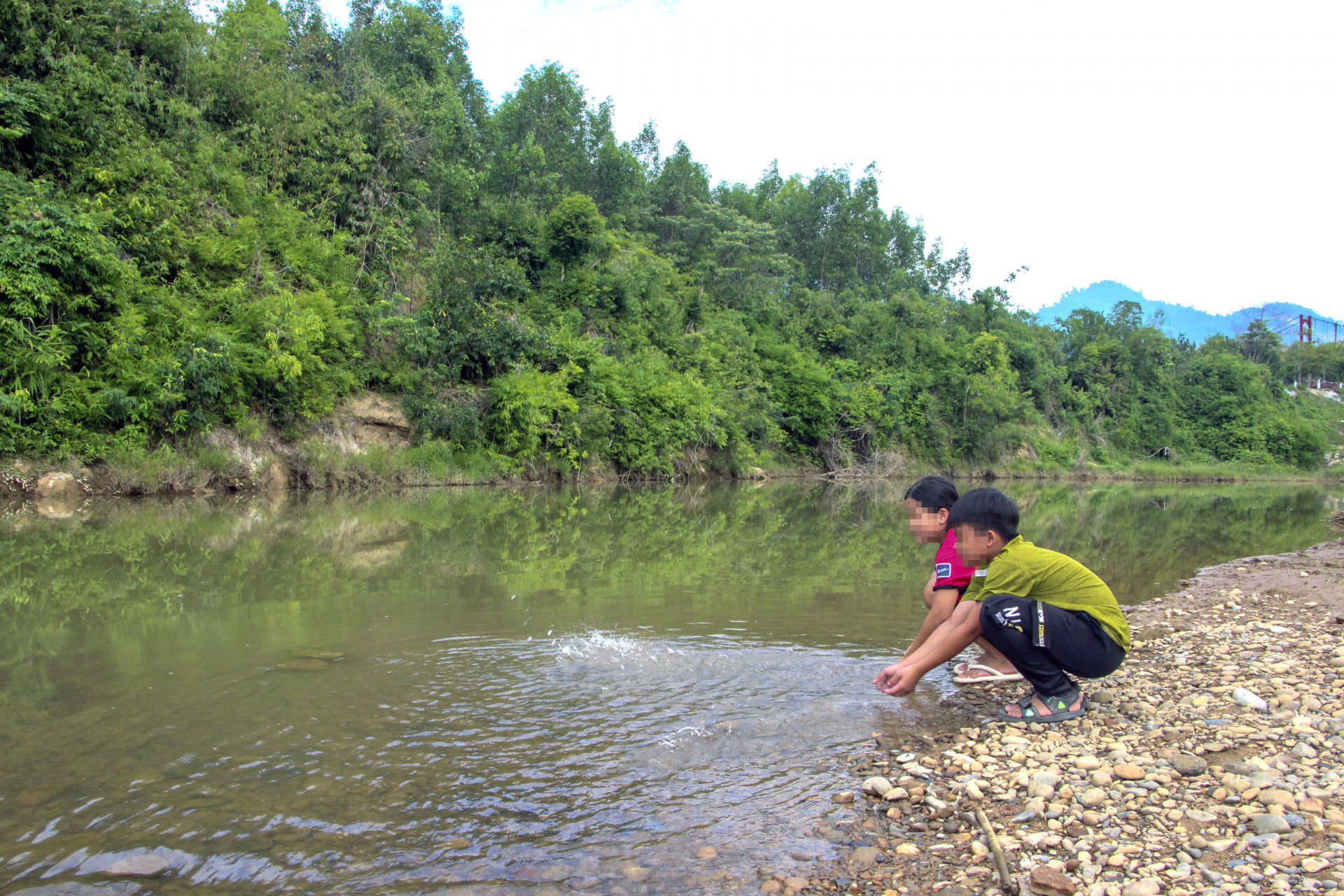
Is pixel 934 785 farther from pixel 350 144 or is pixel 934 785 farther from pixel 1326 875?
pixel 350 144

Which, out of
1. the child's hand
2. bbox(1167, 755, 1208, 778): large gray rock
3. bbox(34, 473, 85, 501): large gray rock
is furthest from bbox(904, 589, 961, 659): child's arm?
bbox(34, 473, 85, 501): large gray rock

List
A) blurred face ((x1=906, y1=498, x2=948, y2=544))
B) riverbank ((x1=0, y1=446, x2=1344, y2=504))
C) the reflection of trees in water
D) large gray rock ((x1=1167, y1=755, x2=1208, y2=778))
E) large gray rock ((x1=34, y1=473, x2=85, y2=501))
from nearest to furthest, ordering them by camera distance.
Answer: large gray rock ((x1=1167, y1=755, x2=1208, y2=778)) → blurred face ((x1=906, y1=498, x2=948, y2=544)) → the reflection of trees in water → large gray rock ((x1=34, y1=473, x2=85, y2=501)) → riverbank ((x1=0, y1=446, x2=1344, y2=504))

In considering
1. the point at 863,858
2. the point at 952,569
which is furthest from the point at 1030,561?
the point at 863,858

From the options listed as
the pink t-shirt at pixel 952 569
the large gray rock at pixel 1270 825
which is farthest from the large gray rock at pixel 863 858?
the pink t-shirt at pixel 952 569

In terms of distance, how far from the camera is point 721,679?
15.4 ft

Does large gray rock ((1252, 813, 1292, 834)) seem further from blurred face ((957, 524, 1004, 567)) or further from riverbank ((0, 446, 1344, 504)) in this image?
riverbank ((0, 446, 1344, 504))

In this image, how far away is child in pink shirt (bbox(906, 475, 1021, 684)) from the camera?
4.37 meters

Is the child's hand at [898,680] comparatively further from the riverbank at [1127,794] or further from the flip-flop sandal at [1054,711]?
the flip-flop sandal at [1054,711]

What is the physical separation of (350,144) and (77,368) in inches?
471

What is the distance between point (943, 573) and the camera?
4.44 metres

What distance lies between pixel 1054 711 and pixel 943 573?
2.92ft

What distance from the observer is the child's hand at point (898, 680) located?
13.5 feet

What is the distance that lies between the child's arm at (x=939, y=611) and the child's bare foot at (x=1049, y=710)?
58 cm

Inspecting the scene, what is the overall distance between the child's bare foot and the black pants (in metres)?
0.19
